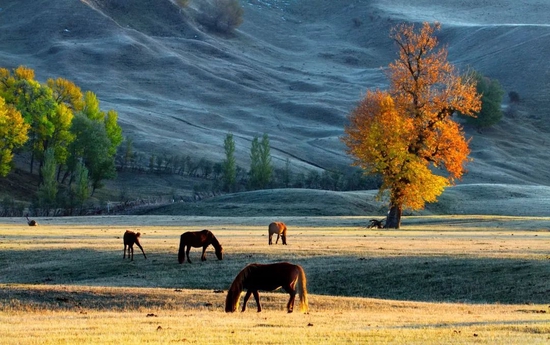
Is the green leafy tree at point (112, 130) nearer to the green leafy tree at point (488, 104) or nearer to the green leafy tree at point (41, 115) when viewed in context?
the green leafy tree at point (41, 115)

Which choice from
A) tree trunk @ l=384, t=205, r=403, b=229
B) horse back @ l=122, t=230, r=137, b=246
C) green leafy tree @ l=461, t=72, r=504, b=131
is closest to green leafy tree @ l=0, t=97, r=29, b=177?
tree trunk @ l=384, t=205, r=403, b=229

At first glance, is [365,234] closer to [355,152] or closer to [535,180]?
[355,152]

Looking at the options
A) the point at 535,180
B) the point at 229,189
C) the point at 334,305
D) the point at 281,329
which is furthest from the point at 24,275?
the point at 535,180

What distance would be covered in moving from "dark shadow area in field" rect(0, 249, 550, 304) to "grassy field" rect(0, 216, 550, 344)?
6cm

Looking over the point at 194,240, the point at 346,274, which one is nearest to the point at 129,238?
the point at 194,240

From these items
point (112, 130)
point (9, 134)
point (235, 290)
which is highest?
point (112, 130)

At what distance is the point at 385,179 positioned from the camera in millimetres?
62594

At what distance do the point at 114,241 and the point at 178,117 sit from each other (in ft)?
407

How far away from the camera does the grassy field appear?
1950 centimetres

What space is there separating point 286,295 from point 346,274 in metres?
6.34

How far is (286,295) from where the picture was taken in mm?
28469

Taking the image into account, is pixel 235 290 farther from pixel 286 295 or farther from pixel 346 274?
pixel 346 274

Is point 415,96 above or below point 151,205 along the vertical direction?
above

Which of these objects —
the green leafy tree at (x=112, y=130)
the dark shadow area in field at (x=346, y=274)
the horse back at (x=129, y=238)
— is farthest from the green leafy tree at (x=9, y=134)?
the horse back at (x=129, y=238)
